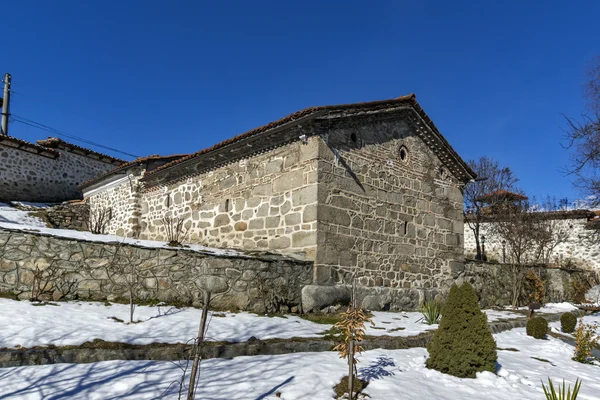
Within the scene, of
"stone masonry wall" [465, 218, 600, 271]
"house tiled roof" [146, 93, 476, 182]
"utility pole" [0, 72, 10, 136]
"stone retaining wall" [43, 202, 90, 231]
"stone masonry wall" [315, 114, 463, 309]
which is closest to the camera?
"house tiled roof" [146, 93, 476, 182]

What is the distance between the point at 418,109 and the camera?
37.2ft

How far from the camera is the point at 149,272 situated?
7379 mm

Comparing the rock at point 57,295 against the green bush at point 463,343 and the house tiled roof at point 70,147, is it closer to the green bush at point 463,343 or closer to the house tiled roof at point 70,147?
the green bush at point 463,343

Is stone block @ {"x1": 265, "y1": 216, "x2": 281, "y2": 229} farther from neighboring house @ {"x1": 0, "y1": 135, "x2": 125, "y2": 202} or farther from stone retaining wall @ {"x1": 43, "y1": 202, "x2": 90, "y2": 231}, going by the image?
neighboring house @ {"x1": 0, "y1": 135, "x2": 125, "y2": 202}

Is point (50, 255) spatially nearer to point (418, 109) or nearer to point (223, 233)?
point (223, 233)

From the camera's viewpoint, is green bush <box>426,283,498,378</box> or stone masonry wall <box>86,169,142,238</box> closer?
green bush <box>426,283,498,378</box>

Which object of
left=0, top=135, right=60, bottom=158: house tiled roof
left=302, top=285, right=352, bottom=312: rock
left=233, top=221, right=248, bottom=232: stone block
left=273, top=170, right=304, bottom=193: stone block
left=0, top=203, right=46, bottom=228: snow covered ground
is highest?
left=0, top=135, right=60, bottom=158: house tiled roof

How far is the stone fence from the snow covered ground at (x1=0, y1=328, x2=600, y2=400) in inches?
266

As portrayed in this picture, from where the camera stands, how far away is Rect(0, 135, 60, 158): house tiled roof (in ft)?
59.2

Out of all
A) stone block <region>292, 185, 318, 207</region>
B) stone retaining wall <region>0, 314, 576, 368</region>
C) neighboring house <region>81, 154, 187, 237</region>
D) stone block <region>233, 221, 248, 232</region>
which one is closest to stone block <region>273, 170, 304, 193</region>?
stone block <region>292, 185, 318, 207</region>

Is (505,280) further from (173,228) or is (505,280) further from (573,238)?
(173,228)

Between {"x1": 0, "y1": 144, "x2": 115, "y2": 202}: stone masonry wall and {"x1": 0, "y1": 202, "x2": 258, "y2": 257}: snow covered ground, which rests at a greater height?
{"x1": 0, "y1": 144, "x2": 115, "y2": 202}: stone masonry wall

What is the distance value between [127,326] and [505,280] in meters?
12.8

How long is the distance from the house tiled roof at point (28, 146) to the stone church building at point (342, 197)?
30.0 feet
